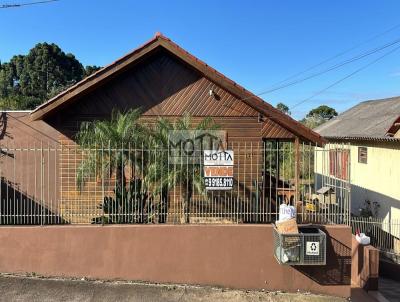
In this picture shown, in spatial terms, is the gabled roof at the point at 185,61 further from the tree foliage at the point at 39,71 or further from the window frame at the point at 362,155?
the tree foliage at the point at 39,71

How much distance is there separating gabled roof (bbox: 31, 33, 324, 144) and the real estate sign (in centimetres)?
309

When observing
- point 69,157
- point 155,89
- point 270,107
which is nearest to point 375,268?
point 270,107

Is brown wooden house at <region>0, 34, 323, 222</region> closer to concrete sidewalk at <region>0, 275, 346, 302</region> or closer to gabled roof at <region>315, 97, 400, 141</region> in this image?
concrete sidewalk at <region>0, 275, 346, 302</region>

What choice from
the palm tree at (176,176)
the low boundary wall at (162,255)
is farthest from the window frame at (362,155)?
the palm tree at (176,176)

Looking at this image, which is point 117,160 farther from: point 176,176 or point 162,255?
point 162,255

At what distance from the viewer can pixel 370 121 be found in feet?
64.2

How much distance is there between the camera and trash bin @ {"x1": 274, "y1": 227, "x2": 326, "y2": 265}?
23.5 feet

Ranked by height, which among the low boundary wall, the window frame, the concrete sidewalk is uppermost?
the window frame

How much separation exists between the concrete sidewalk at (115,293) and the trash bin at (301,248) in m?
0.63

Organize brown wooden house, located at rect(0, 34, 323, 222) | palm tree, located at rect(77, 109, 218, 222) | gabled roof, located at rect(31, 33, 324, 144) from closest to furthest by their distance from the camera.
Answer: palm tree, located at rect(77, 109, 218, 222), gabled roof, located at rect(31, 33, 324, 144), brown wooden house, located at rect(0, 34, 323, 222)

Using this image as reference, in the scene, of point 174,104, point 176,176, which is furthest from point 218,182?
point 174,104

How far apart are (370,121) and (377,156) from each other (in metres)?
3.21

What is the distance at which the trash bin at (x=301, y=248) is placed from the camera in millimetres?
7176

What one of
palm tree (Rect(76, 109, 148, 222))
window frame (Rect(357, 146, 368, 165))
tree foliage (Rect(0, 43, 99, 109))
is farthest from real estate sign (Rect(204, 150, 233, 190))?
→ tree foliage (Rect(0, 43, 99, 109))
